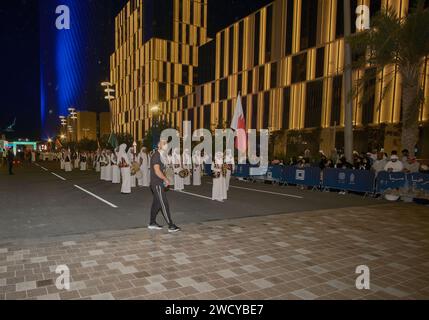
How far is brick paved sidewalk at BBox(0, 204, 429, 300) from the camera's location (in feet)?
12.6

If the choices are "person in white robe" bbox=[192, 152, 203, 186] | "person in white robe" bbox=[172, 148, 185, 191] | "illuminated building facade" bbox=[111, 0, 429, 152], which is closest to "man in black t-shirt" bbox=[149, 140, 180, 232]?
"person in white robe" bbox=[172, 148, 185, 191]

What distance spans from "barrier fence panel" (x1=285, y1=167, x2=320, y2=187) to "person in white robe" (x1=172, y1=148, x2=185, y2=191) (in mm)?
5720

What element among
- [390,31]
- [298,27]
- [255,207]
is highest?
[298,27]

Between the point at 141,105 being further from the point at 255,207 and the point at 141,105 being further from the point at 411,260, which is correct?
the point at 411,260

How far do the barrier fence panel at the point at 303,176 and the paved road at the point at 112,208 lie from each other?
35.6 inches

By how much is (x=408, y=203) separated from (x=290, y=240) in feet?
23.5

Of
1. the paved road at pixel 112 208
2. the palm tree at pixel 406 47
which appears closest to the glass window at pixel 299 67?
the palm tree at pixel 406 47

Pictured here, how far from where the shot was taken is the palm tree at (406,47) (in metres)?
11.7

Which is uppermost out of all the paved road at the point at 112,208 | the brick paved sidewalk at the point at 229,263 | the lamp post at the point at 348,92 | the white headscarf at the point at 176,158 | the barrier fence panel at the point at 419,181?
the lamp post at the point at 348,92

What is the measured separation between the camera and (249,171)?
18.5 metres

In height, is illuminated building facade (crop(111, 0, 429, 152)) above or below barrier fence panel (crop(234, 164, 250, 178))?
above

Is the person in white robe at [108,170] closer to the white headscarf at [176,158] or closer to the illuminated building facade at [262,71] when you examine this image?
the white headscarf at [176,158]

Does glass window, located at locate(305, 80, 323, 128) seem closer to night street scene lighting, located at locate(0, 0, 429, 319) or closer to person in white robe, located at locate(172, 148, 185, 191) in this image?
night street scene lighting, located at locate(0, 0, 429, 319)
